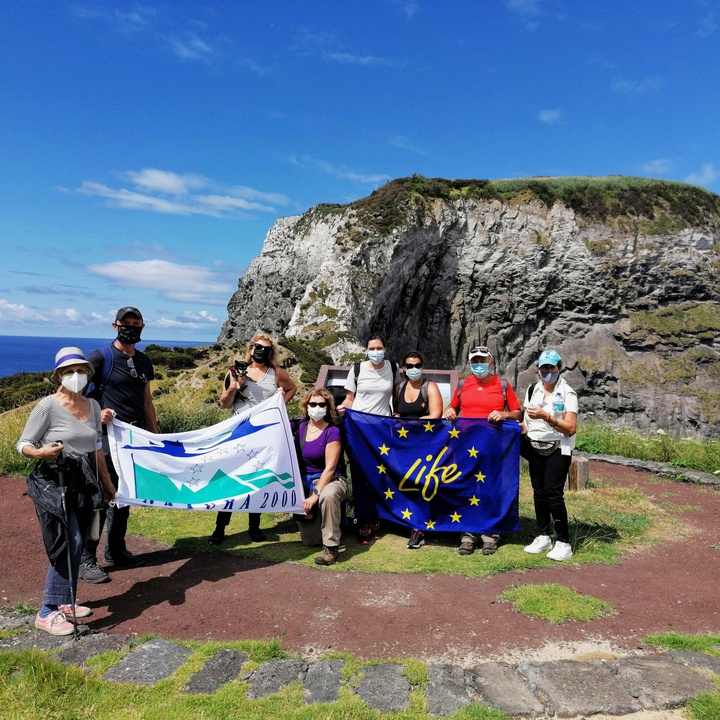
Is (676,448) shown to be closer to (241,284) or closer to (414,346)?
(414,346)

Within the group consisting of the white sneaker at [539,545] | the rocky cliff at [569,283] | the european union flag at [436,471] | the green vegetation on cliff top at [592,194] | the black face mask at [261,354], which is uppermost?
the green vegetation on cliff top at [592,194]

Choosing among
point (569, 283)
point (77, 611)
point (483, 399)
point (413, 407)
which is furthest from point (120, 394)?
point (569, 283)

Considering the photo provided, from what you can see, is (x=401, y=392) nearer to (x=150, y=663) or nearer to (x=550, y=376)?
(x=550, y=376)

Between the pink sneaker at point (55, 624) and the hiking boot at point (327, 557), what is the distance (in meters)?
2.61

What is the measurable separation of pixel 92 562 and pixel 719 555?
7435 millimetres

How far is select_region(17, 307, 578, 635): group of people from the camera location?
4754 mm

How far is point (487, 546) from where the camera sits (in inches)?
271

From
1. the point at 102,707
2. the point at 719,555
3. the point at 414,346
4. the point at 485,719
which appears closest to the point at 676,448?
the point at 719,555

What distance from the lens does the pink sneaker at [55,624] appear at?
4508mm

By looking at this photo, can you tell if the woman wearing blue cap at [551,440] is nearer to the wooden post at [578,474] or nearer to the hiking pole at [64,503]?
the wooden post at [578,474]

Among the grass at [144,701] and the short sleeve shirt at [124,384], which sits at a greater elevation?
the short sleeve shirt at [124,384]

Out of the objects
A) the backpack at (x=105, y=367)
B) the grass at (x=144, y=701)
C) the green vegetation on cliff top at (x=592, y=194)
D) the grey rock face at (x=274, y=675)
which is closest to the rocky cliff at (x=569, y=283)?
the green vegetation on cliff top at (x=592, y=194)

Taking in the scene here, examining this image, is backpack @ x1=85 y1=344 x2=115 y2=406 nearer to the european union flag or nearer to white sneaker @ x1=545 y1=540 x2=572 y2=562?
the european union flag

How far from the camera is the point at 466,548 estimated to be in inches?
268
